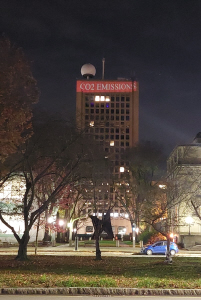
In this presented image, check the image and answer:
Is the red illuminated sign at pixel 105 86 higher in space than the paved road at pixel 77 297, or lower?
higher

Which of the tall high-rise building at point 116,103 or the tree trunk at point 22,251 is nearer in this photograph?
the tree trunk at point 22,251

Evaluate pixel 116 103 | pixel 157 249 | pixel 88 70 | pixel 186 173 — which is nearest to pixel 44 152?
pixel 157 249

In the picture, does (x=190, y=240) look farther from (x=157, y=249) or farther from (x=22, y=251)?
(x=22, y=251)

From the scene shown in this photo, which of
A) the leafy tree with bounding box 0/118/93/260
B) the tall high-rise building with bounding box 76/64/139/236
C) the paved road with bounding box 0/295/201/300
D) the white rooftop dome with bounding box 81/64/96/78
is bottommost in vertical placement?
the paved road with bounding box 0/295/201/300

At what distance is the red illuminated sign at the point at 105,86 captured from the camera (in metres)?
118

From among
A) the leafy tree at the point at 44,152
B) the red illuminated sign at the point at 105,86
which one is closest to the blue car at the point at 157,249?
the leafy tree at the point at 44,152

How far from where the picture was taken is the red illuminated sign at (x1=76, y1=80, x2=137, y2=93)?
118438mm

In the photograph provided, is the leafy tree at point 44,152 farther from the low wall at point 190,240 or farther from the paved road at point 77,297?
the low wall at point 190,240

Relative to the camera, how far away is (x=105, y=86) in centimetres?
12194

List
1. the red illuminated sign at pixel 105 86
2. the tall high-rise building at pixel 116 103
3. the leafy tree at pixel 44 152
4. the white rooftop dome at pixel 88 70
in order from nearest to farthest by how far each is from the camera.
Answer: the leafy tree at pixel 44 152 < the white rooftop dome at pixel 88 70 < the red illuminated sign at pixel 105 86 < the tall high-rise building at pixel 116 103

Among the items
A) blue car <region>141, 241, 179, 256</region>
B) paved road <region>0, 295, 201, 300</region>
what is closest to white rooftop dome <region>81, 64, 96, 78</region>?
blue car <region>141, 241, 179, 256</region>

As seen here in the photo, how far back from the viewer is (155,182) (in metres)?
56.1

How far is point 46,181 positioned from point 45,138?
16.6m

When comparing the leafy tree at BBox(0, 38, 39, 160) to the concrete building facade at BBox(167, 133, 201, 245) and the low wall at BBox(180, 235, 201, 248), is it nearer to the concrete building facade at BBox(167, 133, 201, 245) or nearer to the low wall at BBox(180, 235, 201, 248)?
the concrete building facade at BBox(167, 133, 201, 245)
